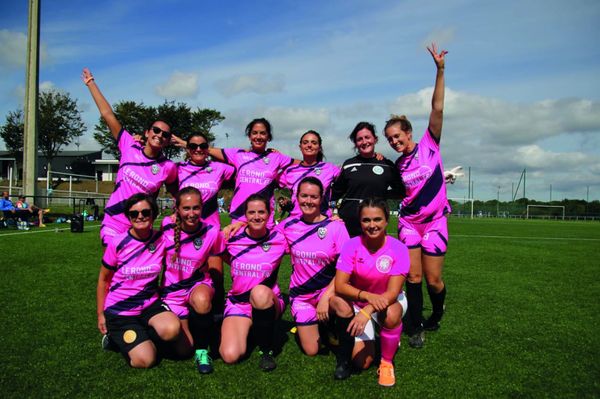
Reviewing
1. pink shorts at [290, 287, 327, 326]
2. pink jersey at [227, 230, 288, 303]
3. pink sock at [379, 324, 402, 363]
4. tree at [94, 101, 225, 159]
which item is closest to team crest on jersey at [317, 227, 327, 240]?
pink jersey at [227, 230, 288, 303]

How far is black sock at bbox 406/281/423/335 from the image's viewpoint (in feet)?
14.3

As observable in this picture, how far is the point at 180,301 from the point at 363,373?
5.70 ft

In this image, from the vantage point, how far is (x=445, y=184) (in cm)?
469

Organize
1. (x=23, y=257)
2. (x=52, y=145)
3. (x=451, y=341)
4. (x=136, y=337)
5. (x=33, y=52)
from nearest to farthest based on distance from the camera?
(x=136, y=337) → (x=451, y=341) → (x=23, y=257) → (x=33, y=52) → (x=52, y=145)

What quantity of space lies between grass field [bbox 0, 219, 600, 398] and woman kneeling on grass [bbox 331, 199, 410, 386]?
0.21 metres

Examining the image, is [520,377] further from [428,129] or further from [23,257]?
[23,257]

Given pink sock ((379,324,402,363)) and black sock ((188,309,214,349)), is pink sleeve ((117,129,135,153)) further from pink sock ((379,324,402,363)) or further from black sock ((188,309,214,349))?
pink sock ((379,324,402,363))

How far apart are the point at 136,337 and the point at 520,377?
305 cm

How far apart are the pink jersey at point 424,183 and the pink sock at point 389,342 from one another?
4.81 feet

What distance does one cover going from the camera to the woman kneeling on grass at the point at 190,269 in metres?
3.74

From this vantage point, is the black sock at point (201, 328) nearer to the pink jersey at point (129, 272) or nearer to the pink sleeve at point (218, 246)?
the pink jersey at point (129, 272)

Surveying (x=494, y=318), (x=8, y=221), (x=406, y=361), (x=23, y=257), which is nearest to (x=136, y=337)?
(x=406, y=361)

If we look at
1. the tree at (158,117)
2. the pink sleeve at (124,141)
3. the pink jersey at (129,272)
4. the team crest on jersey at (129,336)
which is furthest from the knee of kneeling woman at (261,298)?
the tree at (158,117)

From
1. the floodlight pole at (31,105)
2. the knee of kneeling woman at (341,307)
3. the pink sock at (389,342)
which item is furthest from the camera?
the floodlight pole at (31,105)
